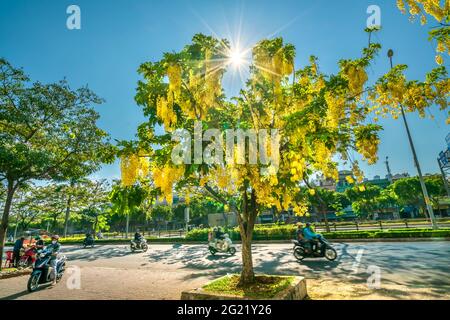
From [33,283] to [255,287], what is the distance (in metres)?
7.42

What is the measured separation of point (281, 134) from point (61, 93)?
1141 cm

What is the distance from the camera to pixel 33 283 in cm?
834

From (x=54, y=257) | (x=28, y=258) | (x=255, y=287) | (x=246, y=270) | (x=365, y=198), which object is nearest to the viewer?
(x=255, y=287)

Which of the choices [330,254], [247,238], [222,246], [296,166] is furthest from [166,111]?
[222,246]

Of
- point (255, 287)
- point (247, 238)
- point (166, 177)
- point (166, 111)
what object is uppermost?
point (166, 111)

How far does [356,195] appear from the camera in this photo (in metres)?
48.9

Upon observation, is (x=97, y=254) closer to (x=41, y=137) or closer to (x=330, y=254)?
(x=41, y=137)

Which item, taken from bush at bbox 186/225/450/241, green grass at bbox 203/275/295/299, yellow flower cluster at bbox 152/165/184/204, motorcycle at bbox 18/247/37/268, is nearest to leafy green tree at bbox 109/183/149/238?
yellow flower cluster at bbox 152/165/184/204

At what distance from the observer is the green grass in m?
5.22

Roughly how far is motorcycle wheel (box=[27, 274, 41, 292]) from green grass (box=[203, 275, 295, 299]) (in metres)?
6.34
